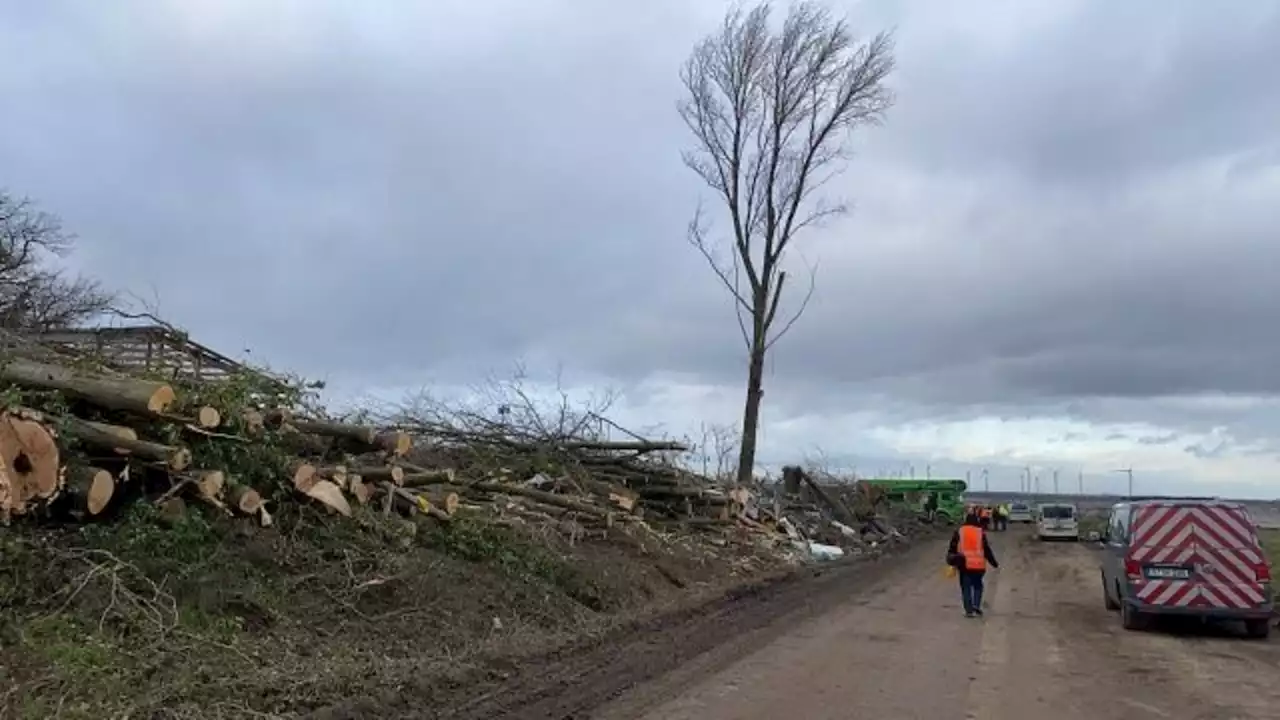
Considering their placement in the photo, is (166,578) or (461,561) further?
(461,561)

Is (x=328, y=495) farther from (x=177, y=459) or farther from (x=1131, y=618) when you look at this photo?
(x=1131, y=618)

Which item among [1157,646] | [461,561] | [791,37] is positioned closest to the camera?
[461,561]

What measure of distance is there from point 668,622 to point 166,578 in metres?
7.35

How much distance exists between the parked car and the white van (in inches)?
1411

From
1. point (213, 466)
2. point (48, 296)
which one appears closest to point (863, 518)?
point (48, 296)

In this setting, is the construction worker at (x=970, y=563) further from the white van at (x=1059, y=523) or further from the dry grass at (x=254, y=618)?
the white van at (x=1059, y=523)

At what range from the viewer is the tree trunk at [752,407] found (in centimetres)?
3359

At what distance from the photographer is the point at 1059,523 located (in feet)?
169

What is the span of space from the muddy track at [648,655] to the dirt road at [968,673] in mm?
171

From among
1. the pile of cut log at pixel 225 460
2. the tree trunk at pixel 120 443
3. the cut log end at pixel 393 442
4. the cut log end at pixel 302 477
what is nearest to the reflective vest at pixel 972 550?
the pile of cut log at pixel 225 460

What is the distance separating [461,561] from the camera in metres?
13.9

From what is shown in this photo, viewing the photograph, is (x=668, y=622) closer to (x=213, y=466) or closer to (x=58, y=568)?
(x=213, y=466)

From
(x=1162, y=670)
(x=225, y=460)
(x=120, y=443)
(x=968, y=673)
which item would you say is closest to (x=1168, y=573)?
(x=1162, y=670)

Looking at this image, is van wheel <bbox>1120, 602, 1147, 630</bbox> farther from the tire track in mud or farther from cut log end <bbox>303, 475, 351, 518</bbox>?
cut log end <bbox>303, 475, 351, 518</bbox>
